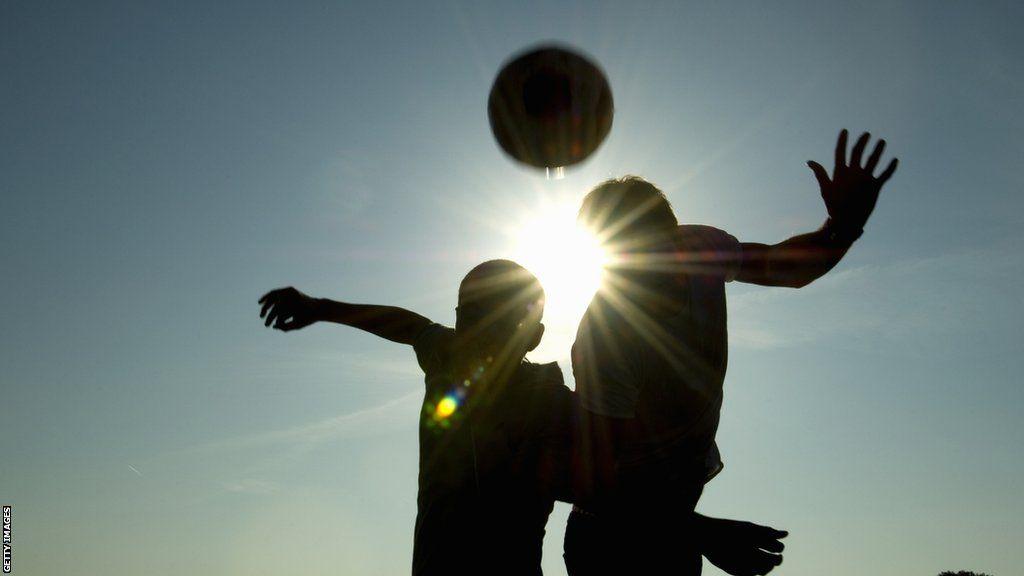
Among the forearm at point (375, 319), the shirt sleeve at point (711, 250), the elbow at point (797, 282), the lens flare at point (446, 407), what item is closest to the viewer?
the lens flare at point (446, 407)

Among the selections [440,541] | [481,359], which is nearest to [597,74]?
[481,359]

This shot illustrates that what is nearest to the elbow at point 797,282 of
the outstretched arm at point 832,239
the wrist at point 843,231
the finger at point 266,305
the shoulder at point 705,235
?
the outstretched arm at point 832,239

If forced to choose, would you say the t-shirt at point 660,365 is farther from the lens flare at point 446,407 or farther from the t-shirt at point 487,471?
the lens flare at point 446,407

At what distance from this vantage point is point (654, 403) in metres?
4.07

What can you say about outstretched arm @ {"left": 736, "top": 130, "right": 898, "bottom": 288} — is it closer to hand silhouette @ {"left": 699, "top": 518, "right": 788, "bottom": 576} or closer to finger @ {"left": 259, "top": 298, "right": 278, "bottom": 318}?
hand silhouette @ {"left": 699, "top": 518, "right": 788, "bottom": 576}

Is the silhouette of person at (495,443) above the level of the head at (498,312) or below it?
below

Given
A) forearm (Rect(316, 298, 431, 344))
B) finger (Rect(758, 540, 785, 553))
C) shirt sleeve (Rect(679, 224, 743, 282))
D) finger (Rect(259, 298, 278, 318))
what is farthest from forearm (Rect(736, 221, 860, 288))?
finger (Rect(259, 298, 278, 318))

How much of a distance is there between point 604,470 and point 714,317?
1082 mm

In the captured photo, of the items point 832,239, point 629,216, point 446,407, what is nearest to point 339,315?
point 446,407

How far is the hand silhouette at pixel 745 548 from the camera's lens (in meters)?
3.86

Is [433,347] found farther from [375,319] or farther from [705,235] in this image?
[705,235]

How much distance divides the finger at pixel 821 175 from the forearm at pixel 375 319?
2.55 meters

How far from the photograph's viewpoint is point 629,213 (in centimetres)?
432

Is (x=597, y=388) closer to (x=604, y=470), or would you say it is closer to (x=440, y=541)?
(x=604, y=470)
